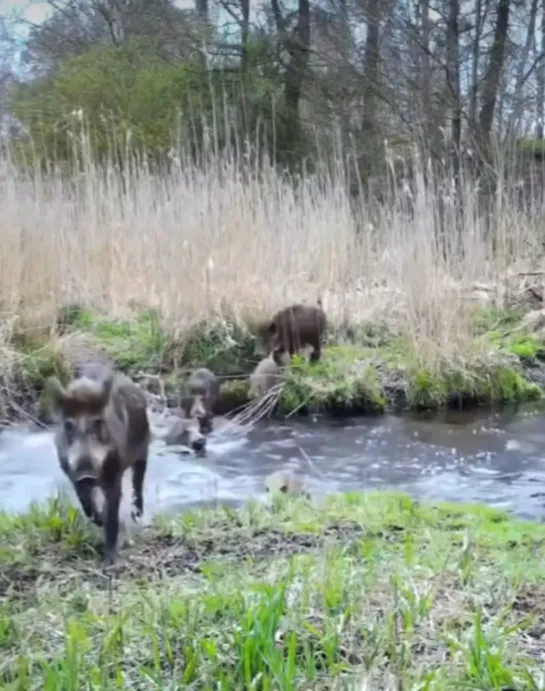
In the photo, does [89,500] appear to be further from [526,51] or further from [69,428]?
[526,51]

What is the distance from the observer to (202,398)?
449cm

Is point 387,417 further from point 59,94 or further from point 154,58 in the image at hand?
point 154,58

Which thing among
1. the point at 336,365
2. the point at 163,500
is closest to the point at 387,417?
the point at 336,365

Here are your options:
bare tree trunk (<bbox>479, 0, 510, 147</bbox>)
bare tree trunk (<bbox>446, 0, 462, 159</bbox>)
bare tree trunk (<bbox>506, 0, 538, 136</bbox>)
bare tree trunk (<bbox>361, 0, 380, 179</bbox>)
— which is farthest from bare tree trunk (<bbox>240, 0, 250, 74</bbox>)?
bare tree trunk (<bbox>506, 0, 538, 136</bbox>)

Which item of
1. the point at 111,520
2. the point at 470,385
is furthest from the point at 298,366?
the point at 111,520

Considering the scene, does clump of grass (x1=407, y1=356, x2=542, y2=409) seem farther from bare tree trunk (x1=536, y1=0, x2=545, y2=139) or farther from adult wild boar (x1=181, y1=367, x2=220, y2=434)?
bare tree trunk (x1=536, y1=0, x2=545, y2=139)

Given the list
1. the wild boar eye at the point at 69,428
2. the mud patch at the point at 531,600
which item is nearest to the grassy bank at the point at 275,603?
the mud patch at the point at 531,600

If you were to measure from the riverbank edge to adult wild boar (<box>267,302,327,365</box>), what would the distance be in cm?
9

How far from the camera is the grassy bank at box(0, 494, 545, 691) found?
5.72ft

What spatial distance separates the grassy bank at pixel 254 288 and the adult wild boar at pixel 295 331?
0.50ft

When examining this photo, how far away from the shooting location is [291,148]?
38.1 ft

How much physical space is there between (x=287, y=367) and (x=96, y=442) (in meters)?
2.62

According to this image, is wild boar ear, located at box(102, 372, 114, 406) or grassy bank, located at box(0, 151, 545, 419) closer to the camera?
wild boar ear, located at box(102, 372, 114, 406)

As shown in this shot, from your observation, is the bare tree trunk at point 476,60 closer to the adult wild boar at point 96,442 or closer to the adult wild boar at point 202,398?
the adult wild boar at point 202,398
